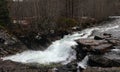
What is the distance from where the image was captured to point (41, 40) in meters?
27.9

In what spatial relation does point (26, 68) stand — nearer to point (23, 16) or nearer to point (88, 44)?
point (88, 44)

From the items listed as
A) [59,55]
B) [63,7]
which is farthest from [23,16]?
[59,55]

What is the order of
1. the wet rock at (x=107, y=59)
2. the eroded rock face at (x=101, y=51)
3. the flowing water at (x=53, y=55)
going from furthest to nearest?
the flowing water at (x=53, y=55) < the eroded rock face at (x=101, y=51) < the wet rock at (x=107, y=59)

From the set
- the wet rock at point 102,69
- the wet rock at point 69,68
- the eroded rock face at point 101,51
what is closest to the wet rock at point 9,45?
the eroded rock face at point 101,51

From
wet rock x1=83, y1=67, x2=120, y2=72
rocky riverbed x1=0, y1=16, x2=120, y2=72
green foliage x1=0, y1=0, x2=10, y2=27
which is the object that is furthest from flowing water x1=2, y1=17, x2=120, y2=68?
green foliage x1=0, y1=0, x2=10, y2=27

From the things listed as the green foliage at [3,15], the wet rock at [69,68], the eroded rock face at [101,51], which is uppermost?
the green foliage at [3,15]

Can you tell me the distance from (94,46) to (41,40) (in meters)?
7.77

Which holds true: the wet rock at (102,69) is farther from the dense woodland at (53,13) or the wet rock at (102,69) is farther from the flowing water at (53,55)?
the dense woodland at (53,13)

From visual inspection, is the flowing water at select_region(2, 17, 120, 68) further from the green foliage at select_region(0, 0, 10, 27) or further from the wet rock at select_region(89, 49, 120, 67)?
the green foliage at select_region(0, 0, 10, 27)

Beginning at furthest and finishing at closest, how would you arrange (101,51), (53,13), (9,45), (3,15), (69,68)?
(53,13)
(3,15)
(9,45)
(101,51)
(69,68)

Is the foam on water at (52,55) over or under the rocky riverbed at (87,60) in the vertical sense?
under

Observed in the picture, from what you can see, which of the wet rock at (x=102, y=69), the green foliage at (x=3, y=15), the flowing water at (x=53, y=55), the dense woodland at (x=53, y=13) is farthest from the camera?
the dense woodland at (x=53, y=13)

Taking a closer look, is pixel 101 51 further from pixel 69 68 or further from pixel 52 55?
pixel 52 55

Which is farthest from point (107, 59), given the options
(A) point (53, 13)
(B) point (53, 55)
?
(A) point (53, 13)
